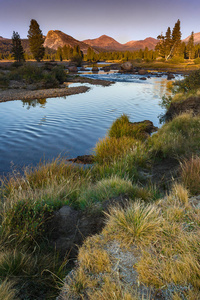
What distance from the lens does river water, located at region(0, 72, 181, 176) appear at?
10.4 meters

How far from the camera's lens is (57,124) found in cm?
1546

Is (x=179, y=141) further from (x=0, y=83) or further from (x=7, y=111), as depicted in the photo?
(x=0, y=83)

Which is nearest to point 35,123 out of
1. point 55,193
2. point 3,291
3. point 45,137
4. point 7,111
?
point 45,137

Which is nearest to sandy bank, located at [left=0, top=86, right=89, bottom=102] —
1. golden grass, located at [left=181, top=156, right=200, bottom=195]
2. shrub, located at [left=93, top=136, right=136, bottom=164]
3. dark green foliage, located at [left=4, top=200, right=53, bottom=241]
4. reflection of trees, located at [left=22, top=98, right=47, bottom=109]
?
reflection of trees, located at [left=22, top=98, right=47, bottom=109]

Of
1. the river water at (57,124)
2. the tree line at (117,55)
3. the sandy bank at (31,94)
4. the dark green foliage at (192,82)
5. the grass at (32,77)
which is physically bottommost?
the river water at (57,124)

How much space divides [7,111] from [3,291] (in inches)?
748

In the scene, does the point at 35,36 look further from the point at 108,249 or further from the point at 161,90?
the point at 108,249

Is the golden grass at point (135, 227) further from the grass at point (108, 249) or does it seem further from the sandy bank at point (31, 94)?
the sandy bank at point (31, 94)

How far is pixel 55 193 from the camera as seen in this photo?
4.44 metres

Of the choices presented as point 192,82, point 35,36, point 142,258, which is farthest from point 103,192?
point 35,36

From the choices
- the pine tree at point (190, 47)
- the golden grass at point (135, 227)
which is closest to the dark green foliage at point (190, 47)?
the pine tree at point (190, 47)

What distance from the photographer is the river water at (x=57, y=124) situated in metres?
10.4

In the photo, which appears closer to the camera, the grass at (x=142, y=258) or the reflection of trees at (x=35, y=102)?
the grass at (x=142, y=258)

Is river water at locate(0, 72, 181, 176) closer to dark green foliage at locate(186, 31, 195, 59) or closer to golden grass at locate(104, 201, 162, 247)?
golden grass at locate(104, 201, 162, 247)
